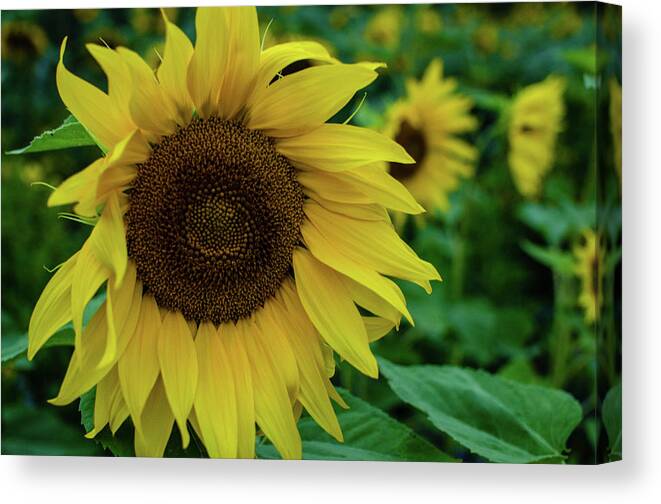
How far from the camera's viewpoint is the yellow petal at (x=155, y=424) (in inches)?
53.1

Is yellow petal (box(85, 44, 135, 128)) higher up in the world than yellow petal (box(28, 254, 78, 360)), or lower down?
higher up

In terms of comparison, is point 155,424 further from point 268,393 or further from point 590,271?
point 590,271

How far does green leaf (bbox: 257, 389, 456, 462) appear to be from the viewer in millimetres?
1526

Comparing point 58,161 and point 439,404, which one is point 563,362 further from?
point 58,161

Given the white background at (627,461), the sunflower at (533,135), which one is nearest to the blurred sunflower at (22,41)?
the white background at (627,461)

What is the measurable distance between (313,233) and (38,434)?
65 centimetres

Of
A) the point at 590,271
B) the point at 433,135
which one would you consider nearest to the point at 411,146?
→ the point at 433,135

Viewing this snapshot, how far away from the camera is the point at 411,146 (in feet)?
6.95

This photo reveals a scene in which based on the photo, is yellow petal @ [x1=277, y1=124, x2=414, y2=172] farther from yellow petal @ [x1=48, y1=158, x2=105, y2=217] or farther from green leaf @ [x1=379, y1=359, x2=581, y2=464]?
green leaf @ [x1=379, y1=359, x2=581, y2=464]

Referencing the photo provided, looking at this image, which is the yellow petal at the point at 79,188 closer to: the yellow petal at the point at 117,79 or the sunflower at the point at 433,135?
the yellow petal at the point at 117,79

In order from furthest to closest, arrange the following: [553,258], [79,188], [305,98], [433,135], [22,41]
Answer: [433,135], [553,258], [22,41], [305,98], [79,188]

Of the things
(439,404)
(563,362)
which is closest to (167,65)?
(439,404)

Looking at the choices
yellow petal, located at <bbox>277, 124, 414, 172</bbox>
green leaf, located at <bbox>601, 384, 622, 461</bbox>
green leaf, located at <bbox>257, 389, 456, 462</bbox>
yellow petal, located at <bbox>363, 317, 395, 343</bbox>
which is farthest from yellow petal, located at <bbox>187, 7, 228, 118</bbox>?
green leaf, located at <bbox>601, 384, 622, 461</bbox>

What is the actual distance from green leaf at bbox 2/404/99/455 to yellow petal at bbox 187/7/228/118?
66cm
